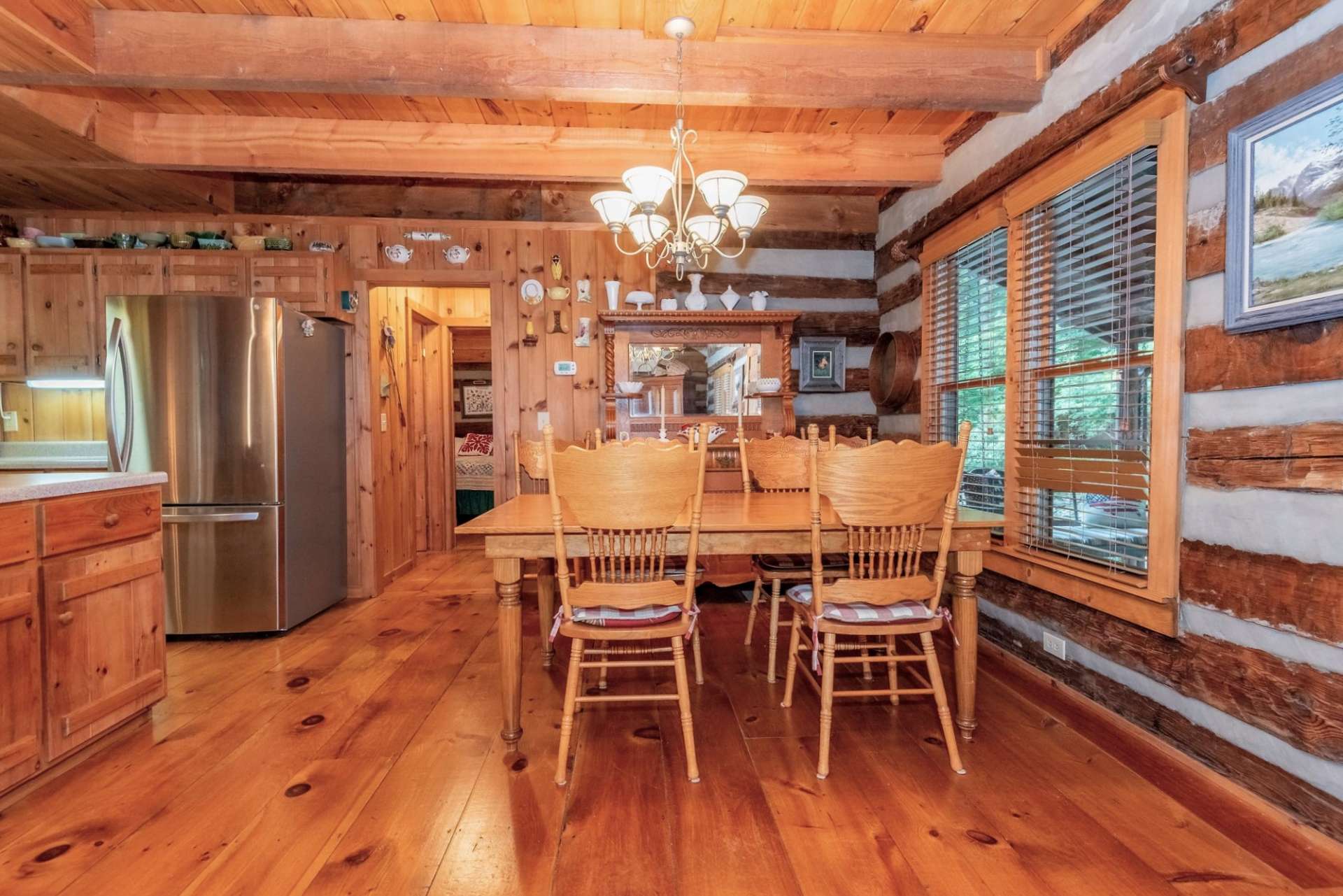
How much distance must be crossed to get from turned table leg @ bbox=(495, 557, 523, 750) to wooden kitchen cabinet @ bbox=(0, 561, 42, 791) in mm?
1277

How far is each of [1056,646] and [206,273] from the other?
187 inches

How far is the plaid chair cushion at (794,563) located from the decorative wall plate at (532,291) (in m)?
2.32

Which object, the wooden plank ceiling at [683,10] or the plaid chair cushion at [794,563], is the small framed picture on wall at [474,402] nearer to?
the wooden plank ceiling at [683,10]

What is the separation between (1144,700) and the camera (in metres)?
2.00

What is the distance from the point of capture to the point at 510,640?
1.96m

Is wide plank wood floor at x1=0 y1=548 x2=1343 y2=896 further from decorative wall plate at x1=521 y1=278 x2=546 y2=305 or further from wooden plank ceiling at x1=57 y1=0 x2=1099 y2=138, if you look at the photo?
wooden plank ceiling at x1=57 y1=0 x2=1099 y2=138

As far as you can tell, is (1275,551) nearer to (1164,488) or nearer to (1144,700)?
(1164,488)

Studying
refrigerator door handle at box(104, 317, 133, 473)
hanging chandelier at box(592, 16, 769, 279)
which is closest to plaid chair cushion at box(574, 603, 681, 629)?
hanging chandelier at box(592, 16, 769, 279)

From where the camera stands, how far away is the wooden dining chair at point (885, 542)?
178 cm

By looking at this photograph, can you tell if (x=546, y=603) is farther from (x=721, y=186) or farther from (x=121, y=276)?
(x=121, y=276)

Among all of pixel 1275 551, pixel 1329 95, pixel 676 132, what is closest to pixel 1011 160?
pixel 1329 95

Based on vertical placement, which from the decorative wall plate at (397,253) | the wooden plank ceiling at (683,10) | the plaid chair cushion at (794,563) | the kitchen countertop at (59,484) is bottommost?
the plaid chair cushion at (794,563)

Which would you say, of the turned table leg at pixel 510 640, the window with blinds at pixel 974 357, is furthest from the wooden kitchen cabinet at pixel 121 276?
the window with blinds at pixel 974 357

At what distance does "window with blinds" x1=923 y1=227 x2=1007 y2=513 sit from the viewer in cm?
291
